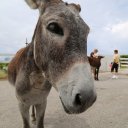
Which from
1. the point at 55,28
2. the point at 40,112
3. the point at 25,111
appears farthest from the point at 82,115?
the point at 55,28

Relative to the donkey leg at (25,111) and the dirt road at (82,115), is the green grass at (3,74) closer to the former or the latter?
the dirt road at (82,115)

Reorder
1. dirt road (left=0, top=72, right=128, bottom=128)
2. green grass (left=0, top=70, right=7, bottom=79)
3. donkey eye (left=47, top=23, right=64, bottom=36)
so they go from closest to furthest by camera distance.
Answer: donkey eye (left=47, top=23, right=64, bottom=36), dirt road (left=0, top=72, right=128, bottom=128), green grass (left=0, top=70, right=7, bottom=79)

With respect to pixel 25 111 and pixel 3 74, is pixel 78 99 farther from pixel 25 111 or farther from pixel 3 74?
pixel 3 74

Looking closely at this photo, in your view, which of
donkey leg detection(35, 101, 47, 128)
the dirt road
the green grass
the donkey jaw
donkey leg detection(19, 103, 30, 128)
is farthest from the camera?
the green grass

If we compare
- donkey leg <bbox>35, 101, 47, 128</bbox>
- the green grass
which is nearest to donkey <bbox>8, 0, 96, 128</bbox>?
donkey leg <bbox>35, 101, 47, 128</bbox>

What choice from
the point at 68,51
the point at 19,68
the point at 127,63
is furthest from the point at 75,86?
the point at 127,63

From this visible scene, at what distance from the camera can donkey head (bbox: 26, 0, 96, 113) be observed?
2.60 meters

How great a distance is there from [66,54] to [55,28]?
1.14 feet

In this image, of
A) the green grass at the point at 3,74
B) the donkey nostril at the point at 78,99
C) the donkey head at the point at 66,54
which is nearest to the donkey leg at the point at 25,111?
the donkey head at the point at 66,54

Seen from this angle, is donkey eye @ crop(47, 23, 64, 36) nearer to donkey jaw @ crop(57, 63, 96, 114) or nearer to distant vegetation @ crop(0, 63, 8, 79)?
donkey jaw @ crop(57, 63, 96, 114)

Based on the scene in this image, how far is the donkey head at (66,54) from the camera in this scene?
2.60m

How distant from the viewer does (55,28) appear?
9.93ft

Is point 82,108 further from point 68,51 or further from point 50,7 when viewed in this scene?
point 50,7

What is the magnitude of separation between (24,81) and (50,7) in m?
1.40
